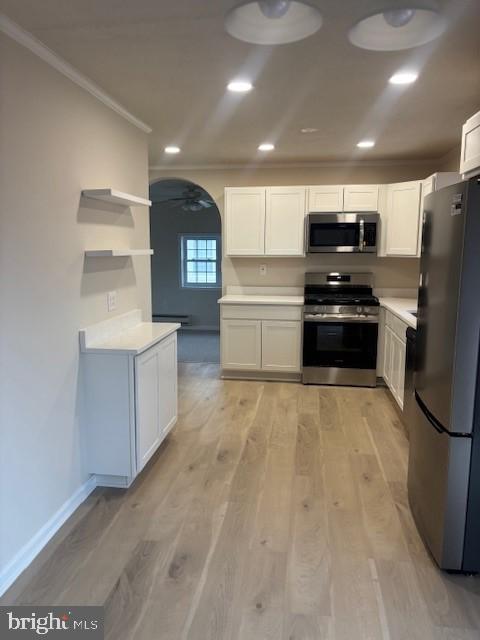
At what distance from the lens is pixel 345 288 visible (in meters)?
5.25

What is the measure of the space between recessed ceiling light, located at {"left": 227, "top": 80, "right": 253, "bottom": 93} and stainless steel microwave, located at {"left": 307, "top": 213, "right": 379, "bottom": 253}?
225cm

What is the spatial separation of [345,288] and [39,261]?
12.2 feet

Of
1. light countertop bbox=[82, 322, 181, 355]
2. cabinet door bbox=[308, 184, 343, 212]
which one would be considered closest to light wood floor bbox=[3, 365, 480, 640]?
light countertop bbox=[82, 322, 181, 355]

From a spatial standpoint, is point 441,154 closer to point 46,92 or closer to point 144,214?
point 144,214

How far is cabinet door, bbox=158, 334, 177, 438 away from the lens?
3.12 m

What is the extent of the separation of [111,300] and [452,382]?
7.04 feet

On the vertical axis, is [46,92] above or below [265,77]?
below

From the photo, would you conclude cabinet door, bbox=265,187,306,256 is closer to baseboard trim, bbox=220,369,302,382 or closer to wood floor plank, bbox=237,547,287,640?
baseboard trim, bbox=220,369,302,382

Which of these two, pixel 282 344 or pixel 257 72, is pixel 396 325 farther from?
pixel 257 72

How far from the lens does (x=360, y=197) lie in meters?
4.89

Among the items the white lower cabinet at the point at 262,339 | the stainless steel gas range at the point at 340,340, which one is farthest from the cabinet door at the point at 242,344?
the stainless steel gas range at the point at 340,340

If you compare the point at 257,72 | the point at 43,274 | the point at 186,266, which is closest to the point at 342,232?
the point at 257,72

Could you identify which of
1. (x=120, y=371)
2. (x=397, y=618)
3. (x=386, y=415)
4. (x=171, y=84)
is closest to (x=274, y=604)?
(x=397, y=618)

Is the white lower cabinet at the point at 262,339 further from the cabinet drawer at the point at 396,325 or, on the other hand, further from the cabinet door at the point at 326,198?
the cabinet door at the point at 326,198
